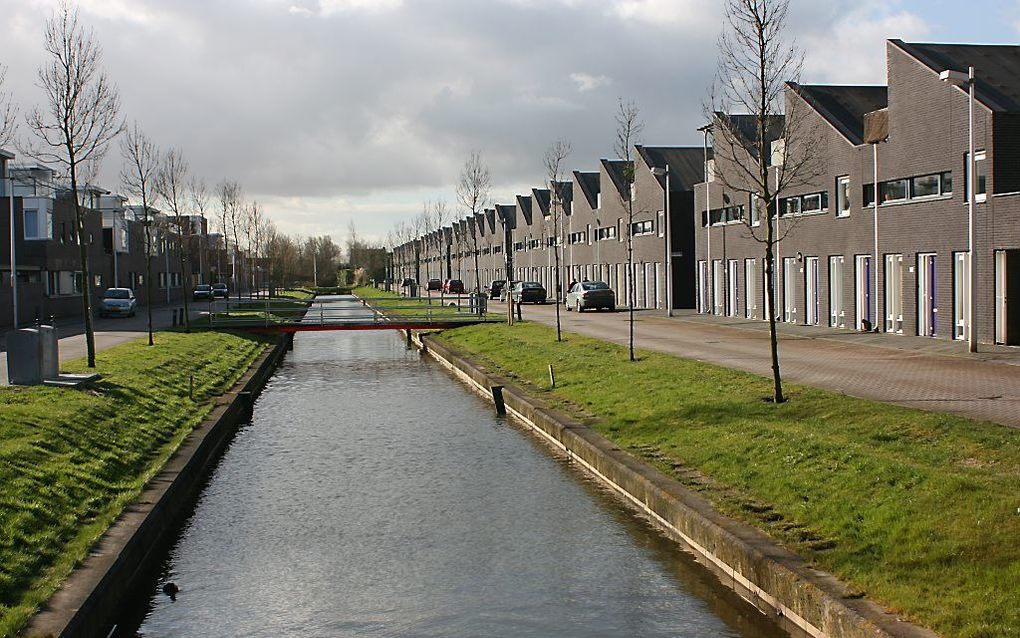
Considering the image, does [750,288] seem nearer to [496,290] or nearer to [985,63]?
[985,63]

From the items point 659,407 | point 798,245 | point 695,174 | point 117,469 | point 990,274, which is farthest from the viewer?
point 695,174

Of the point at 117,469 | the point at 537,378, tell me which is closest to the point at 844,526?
the point at 117,469

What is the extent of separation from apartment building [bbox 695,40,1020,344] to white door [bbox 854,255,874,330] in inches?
1.4

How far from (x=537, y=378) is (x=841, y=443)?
12798mm

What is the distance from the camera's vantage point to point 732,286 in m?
42.5

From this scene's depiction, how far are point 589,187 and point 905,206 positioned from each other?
133ft

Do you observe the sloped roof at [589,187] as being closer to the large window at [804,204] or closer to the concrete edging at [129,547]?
the large window at [804,204]

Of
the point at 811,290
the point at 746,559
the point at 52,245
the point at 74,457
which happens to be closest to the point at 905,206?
Result: the point at 811,290

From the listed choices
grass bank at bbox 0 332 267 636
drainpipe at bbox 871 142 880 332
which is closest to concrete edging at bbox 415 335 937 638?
grass bank at bbox 0 332 267 636

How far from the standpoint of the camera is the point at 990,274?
80.2 feet

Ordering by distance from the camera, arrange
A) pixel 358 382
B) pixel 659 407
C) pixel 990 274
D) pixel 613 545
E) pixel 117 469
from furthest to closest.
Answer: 1. pixel 358 382
2. pixel 990 274
3. pixel 659 407
4. pixel 117 469
5. pixel 613 545

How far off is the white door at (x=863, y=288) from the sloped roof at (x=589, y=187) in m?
35.6

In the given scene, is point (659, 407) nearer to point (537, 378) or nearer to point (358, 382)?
point (537, 378)

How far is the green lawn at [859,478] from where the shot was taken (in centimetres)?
761
